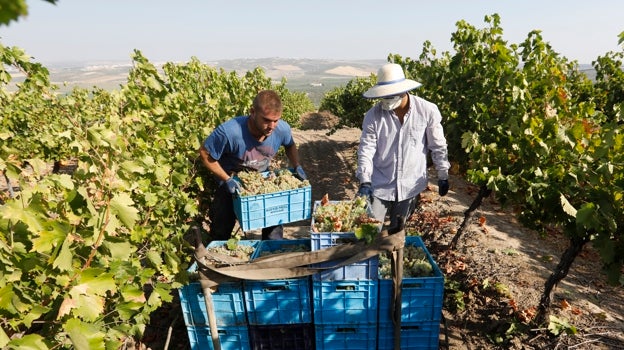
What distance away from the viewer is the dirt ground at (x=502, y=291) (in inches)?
150

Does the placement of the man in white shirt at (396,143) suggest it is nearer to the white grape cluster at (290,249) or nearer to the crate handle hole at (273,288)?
the white grape cluster at (290,249)

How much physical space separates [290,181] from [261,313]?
155 centimetres

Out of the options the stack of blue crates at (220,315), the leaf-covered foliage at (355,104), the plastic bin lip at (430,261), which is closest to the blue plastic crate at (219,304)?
the stack of blue crates at (220,315)

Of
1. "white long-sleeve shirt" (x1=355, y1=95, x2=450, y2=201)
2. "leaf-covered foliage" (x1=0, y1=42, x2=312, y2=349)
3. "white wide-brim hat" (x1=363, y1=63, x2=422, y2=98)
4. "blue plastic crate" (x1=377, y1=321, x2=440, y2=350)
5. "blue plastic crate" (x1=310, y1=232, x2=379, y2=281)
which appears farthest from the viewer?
"white long-sleeve shirt" (x1=355, y1=95, x2=450, y2=201)

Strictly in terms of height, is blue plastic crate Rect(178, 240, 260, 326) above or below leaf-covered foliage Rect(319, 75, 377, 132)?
below

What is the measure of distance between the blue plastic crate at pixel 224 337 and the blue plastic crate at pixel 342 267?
974 millimetres

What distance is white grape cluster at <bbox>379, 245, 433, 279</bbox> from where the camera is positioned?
11.1 feet

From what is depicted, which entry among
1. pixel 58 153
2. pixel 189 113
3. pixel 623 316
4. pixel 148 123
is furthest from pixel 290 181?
pixel 58 153

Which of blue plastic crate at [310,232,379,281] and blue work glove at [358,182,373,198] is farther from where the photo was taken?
blue work glove at [358,182,373,198]

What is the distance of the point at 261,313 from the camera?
3.45 meters

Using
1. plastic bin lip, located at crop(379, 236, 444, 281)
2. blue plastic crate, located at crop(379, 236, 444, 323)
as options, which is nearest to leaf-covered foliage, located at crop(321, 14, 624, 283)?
plastic bin lip, located at crop(379, 236, 444, 281)

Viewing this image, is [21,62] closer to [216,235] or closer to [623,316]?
[216,235]

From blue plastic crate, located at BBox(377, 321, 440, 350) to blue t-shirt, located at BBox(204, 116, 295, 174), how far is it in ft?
7.80

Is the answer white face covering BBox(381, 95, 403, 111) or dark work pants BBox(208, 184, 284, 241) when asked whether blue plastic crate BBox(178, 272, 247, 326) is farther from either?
white face covering BBox(381, 95, 403, 111)
